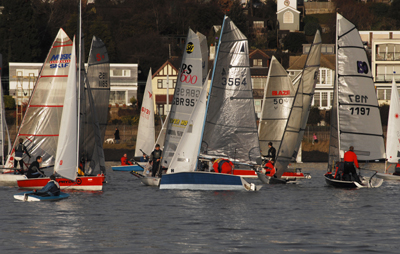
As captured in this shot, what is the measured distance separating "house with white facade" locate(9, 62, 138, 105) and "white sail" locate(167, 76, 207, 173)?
2511 inches

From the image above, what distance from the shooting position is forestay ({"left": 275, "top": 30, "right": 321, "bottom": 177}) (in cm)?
3186

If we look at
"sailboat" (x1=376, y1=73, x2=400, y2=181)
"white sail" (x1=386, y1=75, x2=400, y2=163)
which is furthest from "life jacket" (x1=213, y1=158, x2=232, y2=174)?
"white sail" (x1=386, y1=75, x2=400, y2=163)

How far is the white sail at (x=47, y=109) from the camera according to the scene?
105 ft

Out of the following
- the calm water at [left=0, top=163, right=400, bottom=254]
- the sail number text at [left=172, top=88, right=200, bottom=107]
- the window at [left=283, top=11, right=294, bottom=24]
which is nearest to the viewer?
the calm water at [left=0, top=163, right=400, bottom=254]

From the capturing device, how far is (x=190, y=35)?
31000 millimetres

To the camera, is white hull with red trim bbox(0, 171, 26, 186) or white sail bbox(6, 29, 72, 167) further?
white sail bbox(6, 29, 72, 167)

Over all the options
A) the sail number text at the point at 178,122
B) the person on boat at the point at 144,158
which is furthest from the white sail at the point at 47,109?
the person on boat at the point at 144,158

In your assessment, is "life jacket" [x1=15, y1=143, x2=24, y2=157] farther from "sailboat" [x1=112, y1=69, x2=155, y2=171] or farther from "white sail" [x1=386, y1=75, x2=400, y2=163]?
"white sail" [x1=386, y1=75, x2=400, y2=163]

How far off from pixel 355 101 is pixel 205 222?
41.9 feet

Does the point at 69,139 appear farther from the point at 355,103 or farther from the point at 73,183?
the point at 355,103

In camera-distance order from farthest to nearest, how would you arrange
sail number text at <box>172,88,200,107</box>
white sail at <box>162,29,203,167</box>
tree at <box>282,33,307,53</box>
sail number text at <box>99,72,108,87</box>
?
tree at <box>282,33,307,53</box> < sail number text at <box>99,72,108,87</box> < sail number text at <box>172,88,200,107</box> < white sail at <box>162,29,203,167</box>

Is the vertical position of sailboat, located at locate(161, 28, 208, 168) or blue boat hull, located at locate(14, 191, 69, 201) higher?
sailboat, located at locate(161, 28, 208, 168)

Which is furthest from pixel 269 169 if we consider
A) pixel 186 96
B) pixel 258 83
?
pixel 258 83

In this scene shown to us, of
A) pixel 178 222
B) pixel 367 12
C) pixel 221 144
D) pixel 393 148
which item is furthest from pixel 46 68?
pixel 367 12
